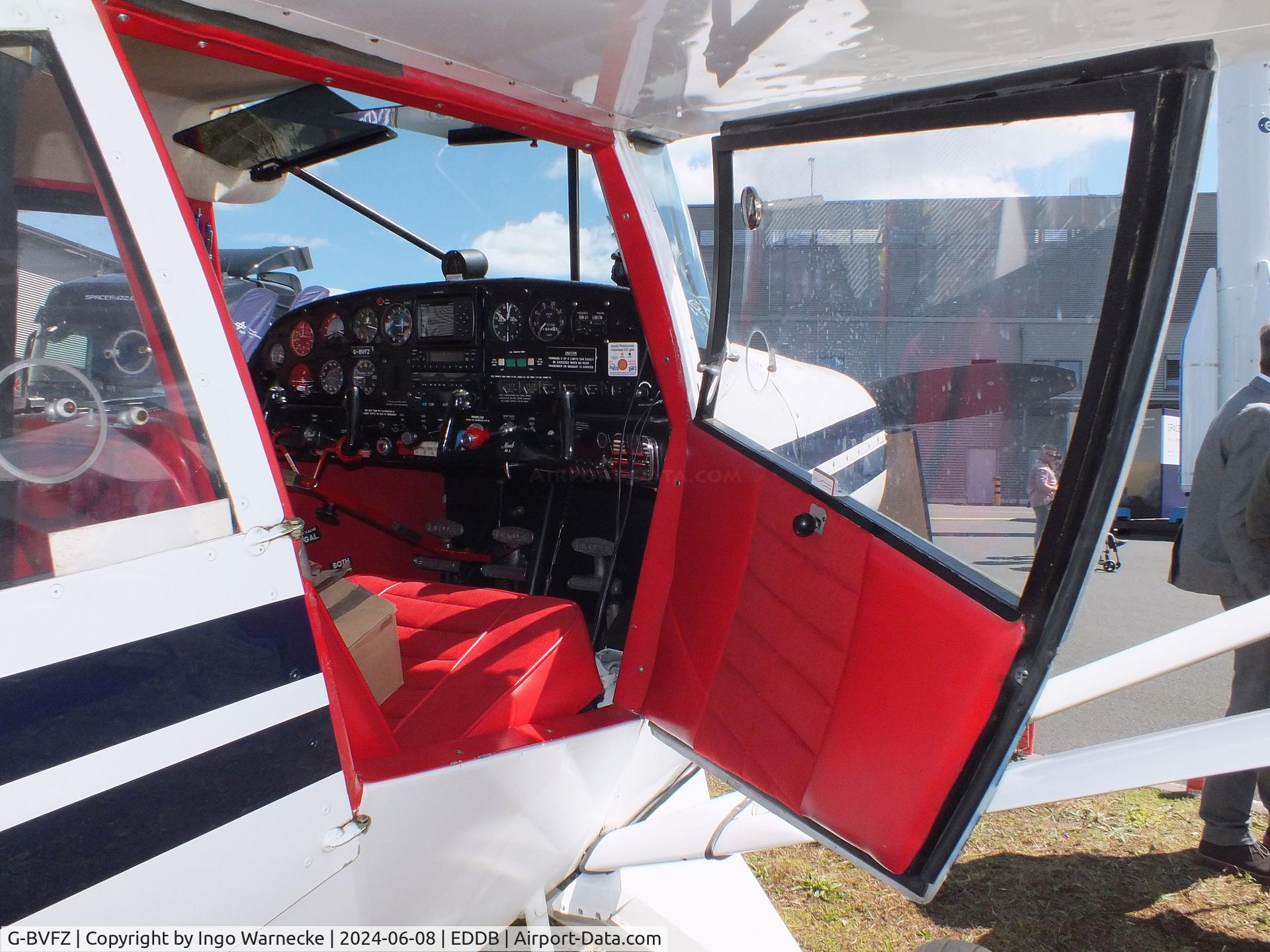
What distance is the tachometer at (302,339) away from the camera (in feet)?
13.4

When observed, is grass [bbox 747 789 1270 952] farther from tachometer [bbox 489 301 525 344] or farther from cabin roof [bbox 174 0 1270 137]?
cabin roof [bbox 174 0 1270 137]

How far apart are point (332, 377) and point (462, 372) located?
30.6 inches

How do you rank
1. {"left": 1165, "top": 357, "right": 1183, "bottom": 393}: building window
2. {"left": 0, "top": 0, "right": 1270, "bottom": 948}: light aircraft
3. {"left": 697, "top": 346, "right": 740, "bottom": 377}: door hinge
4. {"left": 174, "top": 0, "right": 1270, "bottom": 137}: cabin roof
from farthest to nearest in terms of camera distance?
{"left": 1165, "top": 357, "right": 1183, "bottom": 393}: building window, {"left": 697, "top": 346, "right": 740, "bottom": 377}: door hinge, {"left": 174, "top": 0, "right": 1270, "bottom": 137}: cabin roof, {"left": 0, "top": 0, "right": 1270, "bottom": 948}: light aircraft

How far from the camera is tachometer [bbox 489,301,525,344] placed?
3549 mm

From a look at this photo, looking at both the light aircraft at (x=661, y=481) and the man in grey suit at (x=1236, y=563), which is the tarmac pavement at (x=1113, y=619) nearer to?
the light aircraft at (x=661, y=481)

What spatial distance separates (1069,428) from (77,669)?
149 cm

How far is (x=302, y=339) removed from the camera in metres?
4.11

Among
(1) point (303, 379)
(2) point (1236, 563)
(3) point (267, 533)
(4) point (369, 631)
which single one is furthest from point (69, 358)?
(2) point (1236, 563)

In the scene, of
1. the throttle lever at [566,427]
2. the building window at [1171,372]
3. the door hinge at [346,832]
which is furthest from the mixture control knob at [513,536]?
the building window at [1171,372]

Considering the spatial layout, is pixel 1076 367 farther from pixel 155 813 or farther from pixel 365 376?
pixel 365 376

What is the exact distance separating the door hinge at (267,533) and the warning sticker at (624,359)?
79.4 inches

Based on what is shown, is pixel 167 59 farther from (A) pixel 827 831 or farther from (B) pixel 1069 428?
(A) pixel 827 831

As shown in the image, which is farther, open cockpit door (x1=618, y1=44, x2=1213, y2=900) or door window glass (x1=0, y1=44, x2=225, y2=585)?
open cockpit door (x1=618, y1=44, x2=1213, y2=900)

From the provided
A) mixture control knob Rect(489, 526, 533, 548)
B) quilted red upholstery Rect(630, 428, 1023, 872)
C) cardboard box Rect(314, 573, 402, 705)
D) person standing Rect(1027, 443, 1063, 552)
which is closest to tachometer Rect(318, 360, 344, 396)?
mixture control knob Rect(489, 526, 533, 548)
